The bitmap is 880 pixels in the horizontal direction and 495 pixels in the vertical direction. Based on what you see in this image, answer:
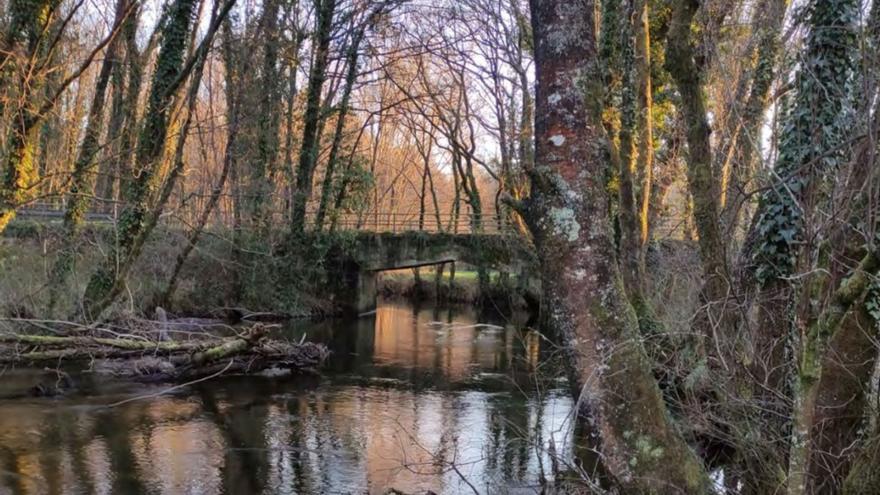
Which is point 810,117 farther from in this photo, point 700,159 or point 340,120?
point 340,120

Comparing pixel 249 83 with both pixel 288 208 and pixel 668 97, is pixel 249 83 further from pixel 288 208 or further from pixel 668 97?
pixel 668 97

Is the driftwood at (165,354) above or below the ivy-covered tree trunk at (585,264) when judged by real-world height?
below

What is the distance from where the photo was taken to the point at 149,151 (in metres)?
15.6

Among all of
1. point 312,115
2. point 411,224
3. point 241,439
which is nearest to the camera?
point 241,439

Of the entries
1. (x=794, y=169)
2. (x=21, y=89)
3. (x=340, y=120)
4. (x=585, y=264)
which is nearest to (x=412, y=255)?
(x=340, y=120)

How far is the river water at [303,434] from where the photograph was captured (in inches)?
332

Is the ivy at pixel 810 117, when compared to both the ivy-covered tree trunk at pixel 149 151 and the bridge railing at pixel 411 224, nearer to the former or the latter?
the ivy-covered tree trunk at pixel 149 151

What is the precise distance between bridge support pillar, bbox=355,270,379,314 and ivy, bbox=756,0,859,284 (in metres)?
21.9

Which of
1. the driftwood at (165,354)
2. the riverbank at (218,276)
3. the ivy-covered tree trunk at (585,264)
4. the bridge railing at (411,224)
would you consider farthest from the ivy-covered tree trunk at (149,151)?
the ivy-covered tree trunk at (585,264)

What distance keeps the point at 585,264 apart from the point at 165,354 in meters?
11.1

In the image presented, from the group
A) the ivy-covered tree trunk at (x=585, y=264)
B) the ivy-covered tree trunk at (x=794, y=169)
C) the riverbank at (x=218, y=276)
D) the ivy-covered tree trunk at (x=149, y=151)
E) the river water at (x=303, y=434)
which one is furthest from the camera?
the riverbank at (x=218, y=276)

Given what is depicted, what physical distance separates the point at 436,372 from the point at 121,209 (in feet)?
27.6

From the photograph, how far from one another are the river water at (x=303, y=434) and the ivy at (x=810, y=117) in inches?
102

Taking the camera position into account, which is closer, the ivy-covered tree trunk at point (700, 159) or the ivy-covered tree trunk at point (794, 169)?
the ivy-covered tree trunk at point (794, 169)
